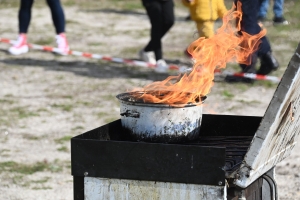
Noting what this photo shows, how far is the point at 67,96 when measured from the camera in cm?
790

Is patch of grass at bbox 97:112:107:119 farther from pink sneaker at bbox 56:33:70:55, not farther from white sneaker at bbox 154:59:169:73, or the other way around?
pink sneaker at bbox 56:33:70:55

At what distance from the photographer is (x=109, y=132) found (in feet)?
12.2

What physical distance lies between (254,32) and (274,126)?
489 centimetres

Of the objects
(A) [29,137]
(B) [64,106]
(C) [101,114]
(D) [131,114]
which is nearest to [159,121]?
(D) [131,114]

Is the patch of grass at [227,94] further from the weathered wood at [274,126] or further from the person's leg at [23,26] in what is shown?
the weathered wood at [274,126]

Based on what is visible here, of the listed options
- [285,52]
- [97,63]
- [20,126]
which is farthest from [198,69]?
[285,52]

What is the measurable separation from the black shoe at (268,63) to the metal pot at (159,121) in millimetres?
5076

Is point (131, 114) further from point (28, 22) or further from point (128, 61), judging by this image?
point (28, 22)

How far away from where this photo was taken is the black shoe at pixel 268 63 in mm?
8484

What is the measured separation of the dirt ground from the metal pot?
5.40 ft

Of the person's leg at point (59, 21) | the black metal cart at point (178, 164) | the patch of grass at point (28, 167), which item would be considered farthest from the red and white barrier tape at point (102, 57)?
the black metal cart at point (178, 164)

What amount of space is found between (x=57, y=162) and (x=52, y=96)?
2.31m

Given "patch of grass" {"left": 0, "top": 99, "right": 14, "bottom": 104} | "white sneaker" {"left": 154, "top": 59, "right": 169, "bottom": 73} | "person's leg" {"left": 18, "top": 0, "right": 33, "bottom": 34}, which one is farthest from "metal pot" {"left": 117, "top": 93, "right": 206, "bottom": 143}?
"person's leg" {"left": 18, "top": 0, "right": 33, "bottom": 34}

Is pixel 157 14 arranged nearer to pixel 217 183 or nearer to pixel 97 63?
pixel 97 63
